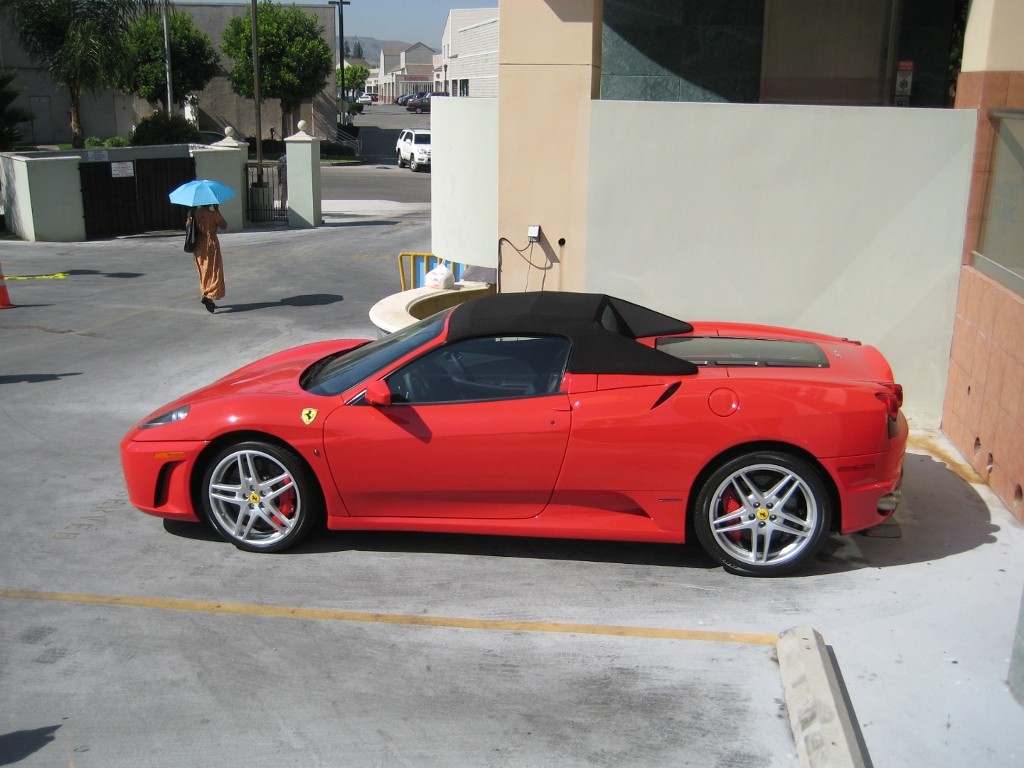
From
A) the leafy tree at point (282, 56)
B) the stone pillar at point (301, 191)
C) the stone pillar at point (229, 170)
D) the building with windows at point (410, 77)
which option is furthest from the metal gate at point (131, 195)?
the building with windows at point (410, 77)

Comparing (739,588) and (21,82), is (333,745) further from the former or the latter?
(21,82)

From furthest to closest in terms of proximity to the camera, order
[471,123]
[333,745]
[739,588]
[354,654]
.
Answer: [471,123] < [739,588] < [354,654] < [333,745]

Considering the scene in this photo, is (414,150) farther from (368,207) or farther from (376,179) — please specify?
(368,207)

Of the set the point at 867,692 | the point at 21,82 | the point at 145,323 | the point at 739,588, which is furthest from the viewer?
the point at 21,82

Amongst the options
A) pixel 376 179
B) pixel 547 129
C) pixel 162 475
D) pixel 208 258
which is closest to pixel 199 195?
pixel 208 258

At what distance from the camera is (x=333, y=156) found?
4834 cm

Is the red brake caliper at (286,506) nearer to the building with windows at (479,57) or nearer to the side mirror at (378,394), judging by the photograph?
the side mirror at (378,394)

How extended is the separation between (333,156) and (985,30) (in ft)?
140

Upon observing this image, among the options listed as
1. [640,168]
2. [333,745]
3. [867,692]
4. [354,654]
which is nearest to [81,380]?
[640,168]

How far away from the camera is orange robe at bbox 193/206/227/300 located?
44.7 ft

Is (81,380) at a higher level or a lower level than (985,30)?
lower

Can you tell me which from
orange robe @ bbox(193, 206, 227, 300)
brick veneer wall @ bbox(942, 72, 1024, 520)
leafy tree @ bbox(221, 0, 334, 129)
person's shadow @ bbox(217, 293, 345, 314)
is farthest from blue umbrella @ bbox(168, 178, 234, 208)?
leafy tree @ bbox(221, 0, 334, 129)

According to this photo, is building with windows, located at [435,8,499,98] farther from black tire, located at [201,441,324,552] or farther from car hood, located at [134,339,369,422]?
black tire, located at [201,441,324,552]

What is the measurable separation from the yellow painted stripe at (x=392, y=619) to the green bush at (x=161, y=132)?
1143 inches
